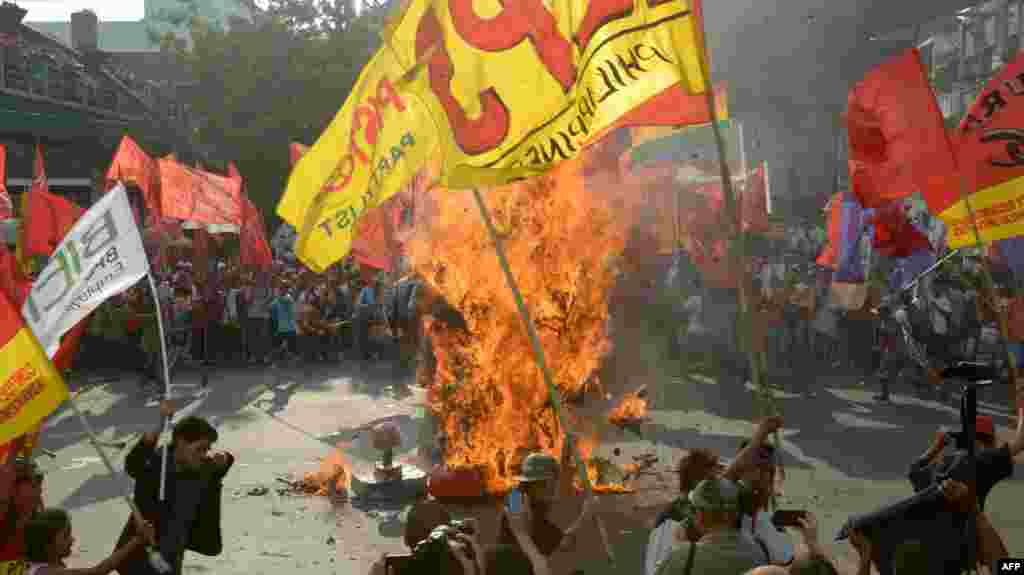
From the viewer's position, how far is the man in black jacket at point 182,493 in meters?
5.60

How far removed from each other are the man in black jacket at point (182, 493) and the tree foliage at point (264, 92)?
3101 centimetres

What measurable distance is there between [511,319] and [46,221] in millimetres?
4422

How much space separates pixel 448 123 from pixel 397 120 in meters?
0.36

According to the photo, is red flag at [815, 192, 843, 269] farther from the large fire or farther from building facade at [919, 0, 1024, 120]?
building facade at [919, 0, 1024, 120]

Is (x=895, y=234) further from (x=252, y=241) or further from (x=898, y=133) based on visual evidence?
(x=252, y=241)

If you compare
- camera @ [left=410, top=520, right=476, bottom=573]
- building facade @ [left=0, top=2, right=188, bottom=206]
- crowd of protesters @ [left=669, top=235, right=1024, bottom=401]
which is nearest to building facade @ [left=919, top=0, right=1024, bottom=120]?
crowd of protesters @ [left=669, top=235, right=1024, bottom=401]

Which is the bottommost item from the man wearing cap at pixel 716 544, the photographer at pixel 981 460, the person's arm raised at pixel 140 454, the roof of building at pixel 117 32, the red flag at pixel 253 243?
the red flag at pixel 253 243

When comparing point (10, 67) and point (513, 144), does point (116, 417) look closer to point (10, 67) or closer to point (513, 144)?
point (513, 144)

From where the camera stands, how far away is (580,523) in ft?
15.9

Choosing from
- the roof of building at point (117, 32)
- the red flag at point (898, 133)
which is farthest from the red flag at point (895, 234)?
the roof of building at point (117, 32)

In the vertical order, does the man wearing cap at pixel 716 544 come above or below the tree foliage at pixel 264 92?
below

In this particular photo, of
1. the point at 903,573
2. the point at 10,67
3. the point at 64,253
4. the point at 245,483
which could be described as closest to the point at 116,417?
the point at 245,483

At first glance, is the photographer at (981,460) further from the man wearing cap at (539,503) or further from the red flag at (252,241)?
the red flag at (252,241)

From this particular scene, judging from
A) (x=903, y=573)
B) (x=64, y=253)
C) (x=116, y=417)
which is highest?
(x=64, y=253)
